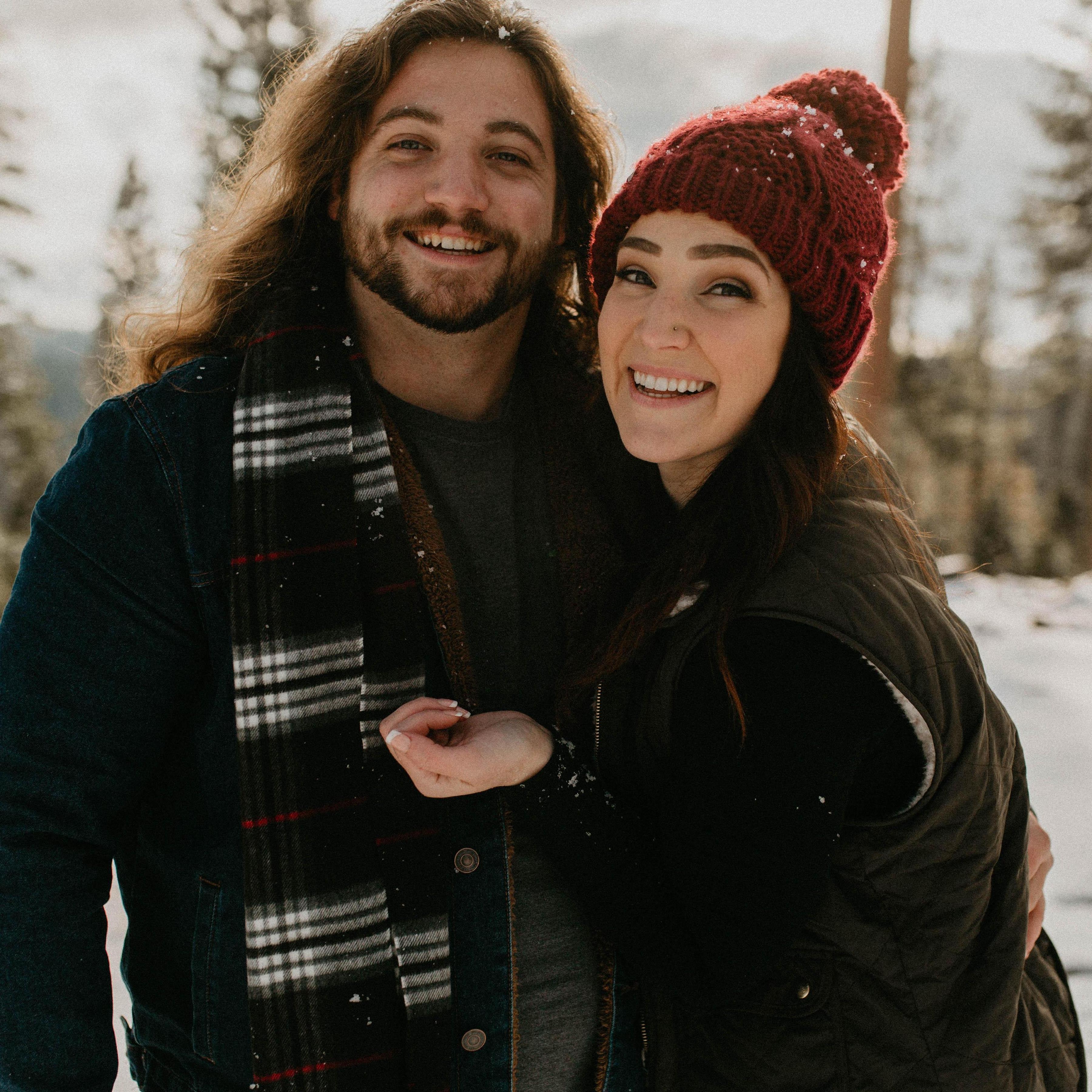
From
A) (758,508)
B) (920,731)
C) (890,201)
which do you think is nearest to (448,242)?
(758,508)

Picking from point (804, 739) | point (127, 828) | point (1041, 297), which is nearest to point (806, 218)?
point (804, 739)

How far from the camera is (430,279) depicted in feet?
6.66

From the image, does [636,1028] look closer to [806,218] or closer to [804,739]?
[804,739]

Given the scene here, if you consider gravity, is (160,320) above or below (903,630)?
above

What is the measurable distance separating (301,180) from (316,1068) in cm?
187

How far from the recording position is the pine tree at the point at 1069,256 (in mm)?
17438

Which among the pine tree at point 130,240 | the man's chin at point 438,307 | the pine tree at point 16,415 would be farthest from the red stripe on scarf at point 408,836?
the pine tree at point 130,240

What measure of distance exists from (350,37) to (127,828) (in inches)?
72.5

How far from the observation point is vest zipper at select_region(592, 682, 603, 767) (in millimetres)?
1742

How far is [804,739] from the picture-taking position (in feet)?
4.62

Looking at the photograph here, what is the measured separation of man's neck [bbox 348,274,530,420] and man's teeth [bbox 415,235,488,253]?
16 cm

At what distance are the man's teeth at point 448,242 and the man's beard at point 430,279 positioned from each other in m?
0.01

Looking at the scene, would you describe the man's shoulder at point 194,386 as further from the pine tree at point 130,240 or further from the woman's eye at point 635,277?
the pine tree at point 130,240

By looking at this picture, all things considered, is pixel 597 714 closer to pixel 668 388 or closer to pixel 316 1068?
pixel 668 388
